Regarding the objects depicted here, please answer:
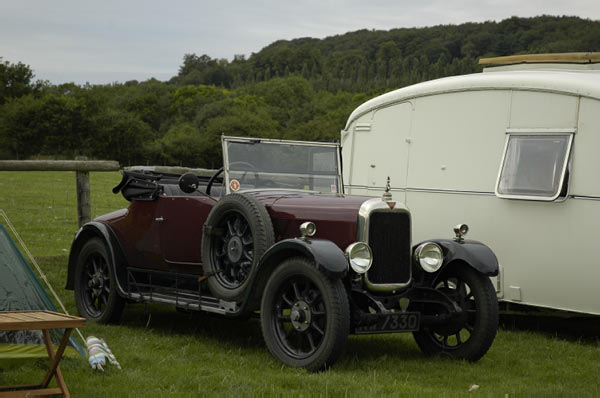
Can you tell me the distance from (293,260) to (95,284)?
3235 mm

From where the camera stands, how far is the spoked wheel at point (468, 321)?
6973 millimetres

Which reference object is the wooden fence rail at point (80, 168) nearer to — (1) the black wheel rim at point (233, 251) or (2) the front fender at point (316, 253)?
(1) the black wheel rim at point (233, 251)

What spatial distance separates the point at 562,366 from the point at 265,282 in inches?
105

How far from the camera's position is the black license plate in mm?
6516

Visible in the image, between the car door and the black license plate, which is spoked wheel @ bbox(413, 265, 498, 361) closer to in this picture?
the black license plate

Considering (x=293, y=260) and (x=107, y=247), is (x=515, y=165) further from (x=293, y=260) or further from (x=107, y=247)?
(x=107, y=247)

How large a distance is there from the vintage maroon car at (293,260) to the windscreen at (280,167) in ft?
0.04

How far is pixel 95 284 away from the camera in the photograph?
9000 millimetres

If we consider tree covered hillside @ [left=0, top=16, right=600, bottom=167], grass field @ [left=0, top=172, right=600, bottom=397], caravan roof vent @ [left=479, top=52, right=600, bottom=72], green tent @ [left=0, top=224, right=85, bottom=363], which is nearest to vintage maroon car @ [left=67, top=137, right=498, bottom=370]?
grass field @ [left=0, top=172, right=600, bottom=397]

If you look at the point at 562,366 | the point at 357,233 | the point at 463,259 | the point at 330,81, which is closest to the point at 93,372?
the point at 357,233

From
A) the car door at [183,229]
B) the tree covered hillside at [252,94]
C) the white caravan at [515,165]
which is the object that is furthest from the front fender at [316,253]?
the tree covered hillside at [252,94]

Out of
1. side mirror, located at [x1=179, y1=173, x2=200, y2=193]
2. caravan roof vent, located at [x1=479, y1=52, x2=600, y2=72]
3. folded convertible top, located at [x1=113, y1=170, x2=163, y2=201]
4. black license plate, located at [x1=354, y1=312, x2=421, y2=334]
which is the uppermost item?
caravan roof vent, located at [x1=479, y1=52, x2=600, y2=72]

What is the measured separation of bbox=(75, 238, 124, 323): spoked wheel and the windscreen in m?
1.83

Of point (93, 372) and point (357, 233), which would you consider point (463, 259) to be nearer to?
point (357, 233)
